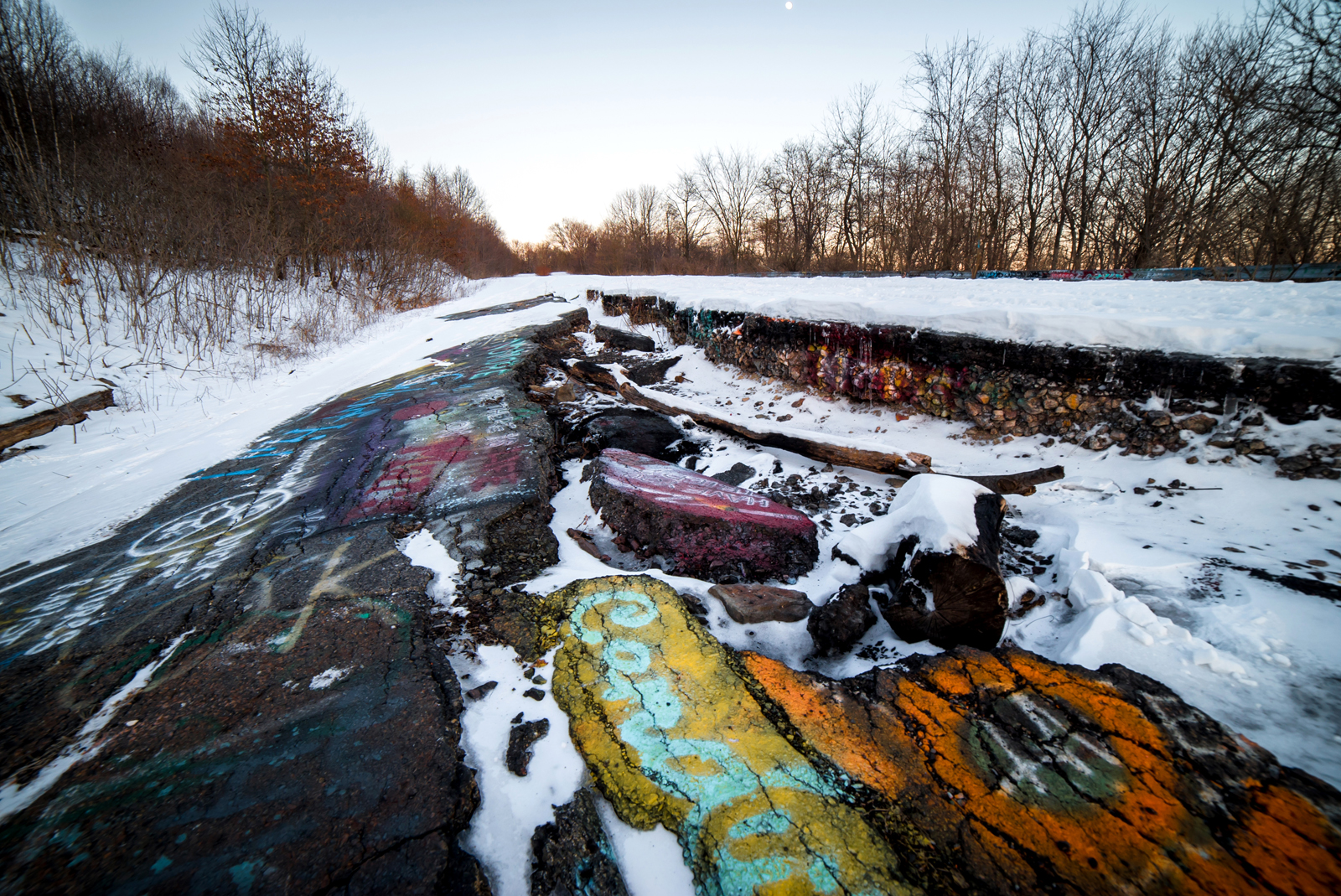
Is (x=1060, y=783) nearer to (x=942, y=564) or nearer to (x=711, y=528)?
(x=942, y=564)

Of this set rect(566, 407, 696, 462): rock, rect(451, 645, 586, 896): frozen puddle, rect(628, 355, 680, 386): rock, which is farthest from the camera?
rect(628, 355, 680, 386): rock

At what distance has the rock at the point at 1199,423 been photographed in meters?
3.05

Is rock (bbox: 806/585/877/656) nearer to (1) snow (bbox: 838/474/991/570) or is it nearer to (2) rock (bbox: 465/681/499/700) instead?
(1) snow (bbox: 838/474/991/570)

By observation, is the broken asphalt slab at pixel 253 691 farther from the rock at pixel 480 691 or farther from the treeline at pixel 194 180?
the treeline at pixel 194 180

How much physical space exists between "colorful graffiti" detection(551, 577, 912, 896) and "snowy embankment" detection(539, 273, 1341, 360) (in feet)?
12.2

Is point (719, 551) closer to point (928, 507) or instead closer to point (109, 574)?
point (928, 507)

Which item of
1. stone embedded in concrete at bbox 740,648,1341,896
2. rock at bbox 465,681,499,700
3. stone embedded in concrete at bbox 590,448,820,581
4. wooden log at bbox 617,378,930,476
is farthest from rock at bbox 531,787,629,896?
wooden log at bbox 617,378,930,476

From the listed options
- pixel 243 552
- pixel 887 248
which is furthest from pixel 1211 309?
pixel 887 248

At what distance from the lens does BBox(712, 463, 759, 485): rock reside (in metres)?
4.27

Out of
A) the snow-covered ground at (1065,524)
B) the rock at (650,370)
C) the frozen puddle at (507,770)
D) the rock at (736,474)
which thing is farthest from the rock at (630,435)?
the frozen puddle at (507,770)

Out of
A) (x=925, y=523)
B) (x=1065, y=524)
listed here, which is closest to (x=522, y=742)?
(x=925, y=523)

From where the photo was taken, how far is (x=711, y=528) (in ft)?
9.79

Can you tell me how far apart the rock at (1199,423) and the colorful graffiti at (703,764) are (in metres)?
3.51

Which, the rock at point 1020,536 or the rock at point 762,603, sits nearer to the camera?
the rock at point 762,603
